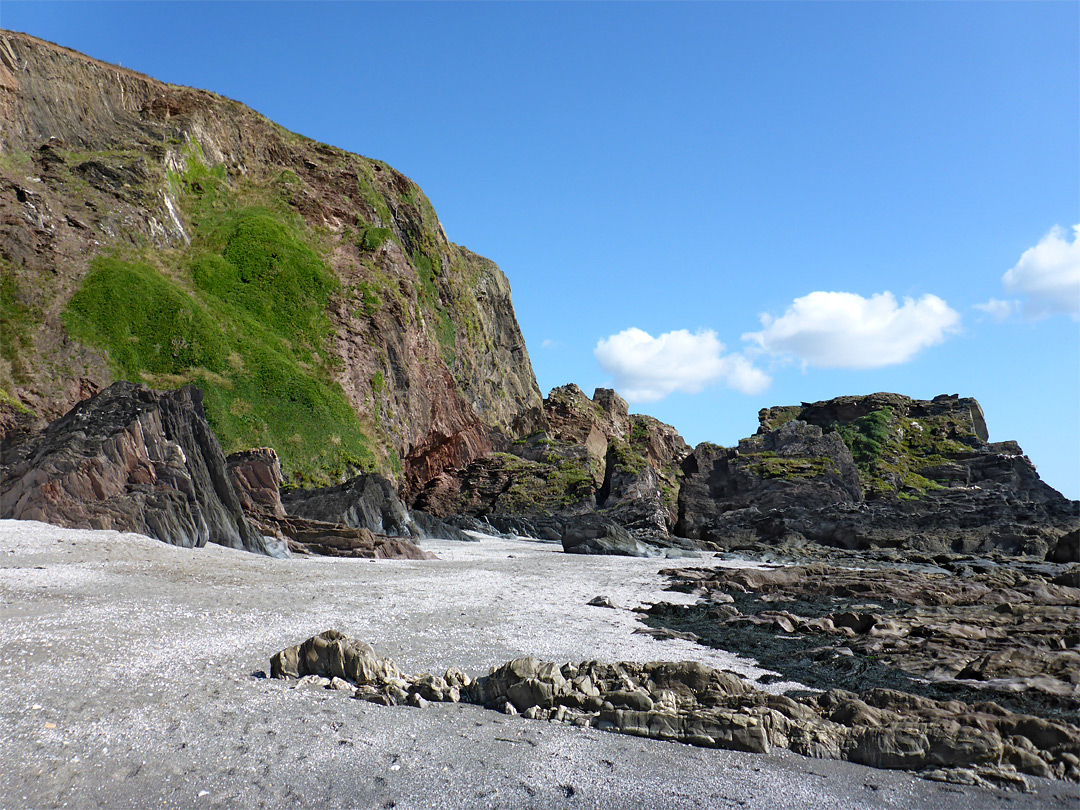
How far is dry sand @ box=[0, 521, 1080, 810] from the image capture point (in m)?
5.10

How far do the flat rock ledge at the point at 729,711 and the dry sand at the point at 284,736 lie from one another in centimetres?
19

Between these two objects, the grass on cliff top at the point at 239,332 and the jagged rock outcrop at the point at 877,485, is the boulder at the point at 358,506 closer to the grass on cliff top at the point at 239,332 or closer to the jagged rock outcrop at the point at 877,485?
the grass on cliff top at the point at 239,332

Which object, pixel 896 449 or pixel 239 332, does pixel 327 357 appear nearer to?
pixel 239 332

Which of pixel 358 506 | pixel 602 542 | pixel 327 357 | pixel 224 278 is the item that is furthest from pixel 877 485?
pixel 224 278

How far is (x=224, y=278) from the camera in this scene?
49.9 metres

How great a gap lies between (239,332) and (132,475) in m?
30.7

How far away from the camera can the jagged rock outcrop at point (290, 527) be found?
71.6 ft

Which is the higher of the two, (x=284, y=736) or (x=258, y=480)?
(x=258, y=480)

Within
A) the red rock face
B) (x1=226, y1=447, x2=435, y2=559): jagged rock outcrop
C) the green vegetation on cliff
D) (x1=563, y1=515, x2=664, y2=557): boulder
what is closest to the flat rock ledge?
(x1=226, y1=447, x2=435, y2=559): jagged rock outcrop

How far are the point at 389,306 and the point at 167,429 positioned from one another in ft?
124

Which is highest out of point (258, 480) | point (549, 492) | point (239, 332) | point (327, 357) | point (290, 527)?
point (239, 332)

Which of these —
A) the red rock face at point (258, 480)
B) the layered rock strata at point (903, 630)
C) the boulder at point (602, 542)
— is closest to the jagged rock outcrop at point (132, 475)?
the red rock face at point (258, 480)

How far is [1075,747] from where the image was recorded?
621 centimetres

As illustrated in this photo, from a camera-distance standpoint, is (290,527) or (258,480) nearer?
(290,527)
